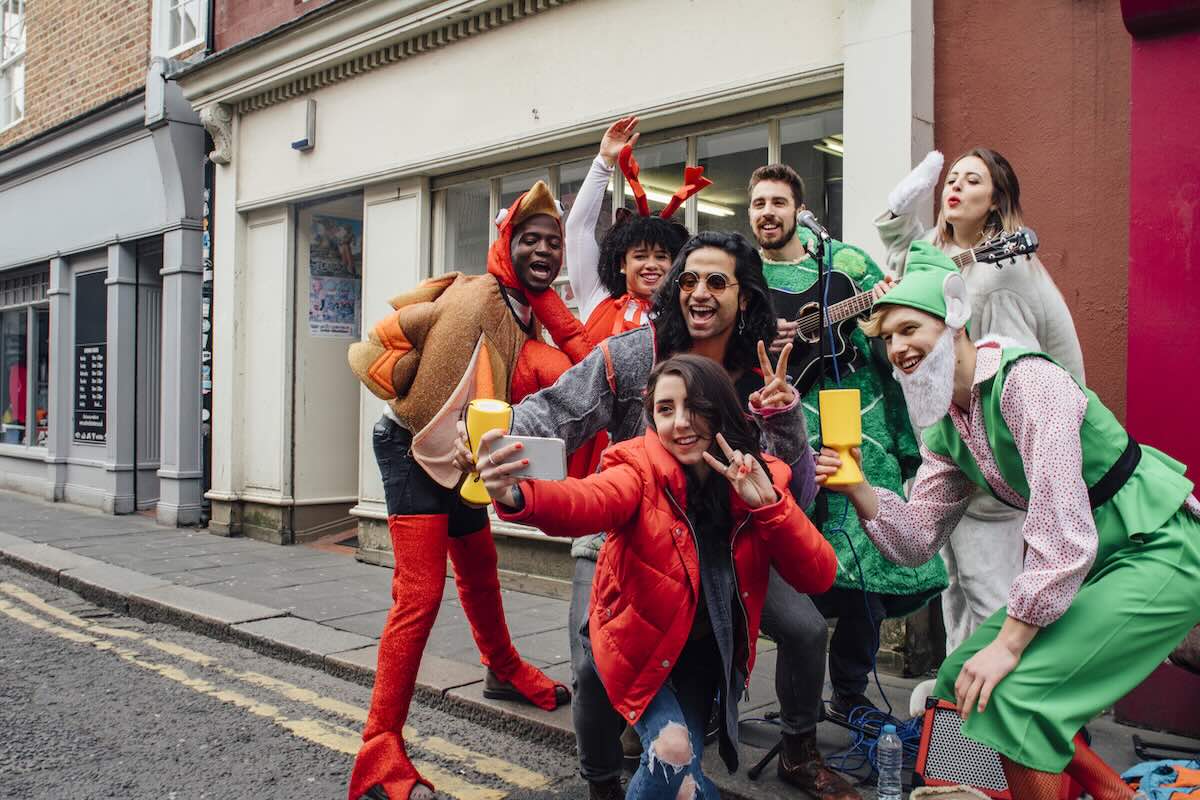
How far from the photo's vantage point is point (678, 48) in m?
6.23

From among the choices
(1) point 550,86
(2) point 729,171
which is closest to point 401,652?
(2) point 729,171

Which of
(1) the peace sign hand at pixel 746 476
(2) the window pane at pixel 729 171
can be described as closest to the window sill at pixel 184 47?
(2) the window pane at pixel 729 171

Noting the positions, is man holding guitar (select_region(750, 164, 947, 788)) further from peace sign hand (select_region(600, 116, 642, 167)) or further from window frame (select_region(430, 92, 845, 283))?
window frame (select_region(430, 92, 845, 283))

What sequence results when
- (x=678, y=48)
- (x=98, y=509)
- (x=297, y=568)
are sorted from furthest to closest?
(x=98, y=509) → (x=297, y=568) → (x=678, y=48)

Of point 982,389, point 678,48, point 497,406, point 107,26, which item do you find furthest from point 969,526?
point 107,26

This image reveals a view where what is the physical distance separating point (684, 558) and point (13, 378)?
15.6 meters

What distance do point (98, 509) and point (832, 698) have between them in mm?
10587

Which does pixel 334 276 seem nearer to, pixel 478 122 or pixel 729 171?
pixel 478 122

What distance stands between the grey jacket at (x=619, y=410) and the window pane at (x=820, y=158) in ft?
9.16

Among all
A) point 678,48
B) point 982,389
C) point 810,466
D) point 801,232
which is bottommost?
point 810,466

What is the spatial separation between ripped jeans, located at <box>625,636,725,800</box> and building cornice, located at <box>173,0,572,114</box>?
17.5 feet

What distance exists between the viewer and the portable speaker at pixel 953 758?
10.4 feet

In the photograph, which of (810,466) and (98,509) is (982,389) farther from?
(98,509)

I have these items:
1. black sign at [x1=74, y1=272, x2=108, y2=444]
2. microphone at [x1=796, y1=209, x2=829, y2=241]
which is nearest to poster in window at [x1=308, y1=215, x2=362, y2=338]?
black sign at [x1=74, y1=272, x2=108, y2=444]
